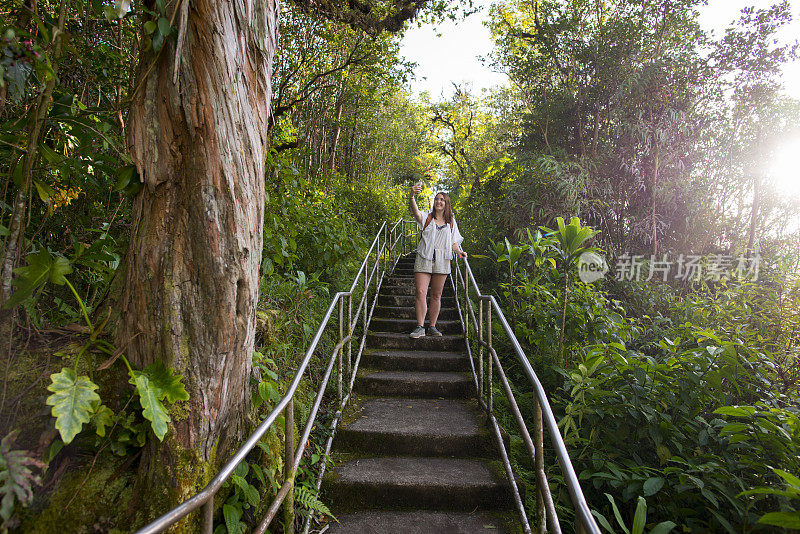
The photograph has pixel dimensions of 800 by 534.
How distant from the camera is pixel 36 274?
50.1 inches

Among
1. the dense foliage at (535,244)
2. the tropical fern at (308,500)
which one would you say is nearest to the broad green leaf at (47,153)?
the dense foliage at (535,244)

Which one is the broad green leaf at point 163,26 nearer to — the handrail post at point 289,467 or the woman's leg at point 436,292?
the handrail post at point 289,467

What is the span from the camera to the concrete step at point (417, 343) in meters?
4.30

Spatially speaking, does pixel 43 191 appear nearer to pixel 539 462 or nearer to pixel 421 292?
pixel 539 462

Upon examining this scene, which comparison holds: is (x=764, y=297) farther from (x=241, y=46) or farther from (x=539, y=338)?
(x=241, y=46)

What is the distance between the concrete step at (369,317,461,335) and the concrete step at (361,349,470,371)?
2.54 ft

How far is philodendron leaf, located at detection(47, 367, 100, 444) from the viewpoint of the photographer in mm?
1142

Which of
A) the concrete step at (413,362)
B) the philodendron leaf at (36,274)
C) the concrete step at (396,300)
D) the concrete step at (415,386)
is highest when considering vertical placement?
the philodendron leaf at (36,274)

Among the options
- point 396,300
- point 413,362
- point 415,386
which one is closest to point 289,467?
point 415,386

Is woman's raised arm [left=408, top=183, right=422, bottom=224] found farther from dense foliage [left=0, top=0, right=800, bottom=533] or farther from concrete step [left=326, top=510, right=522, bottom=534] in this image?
concrete step [left=326, top=510, right=522, bottom=534]

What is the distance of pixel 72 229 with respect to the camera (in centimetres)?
237

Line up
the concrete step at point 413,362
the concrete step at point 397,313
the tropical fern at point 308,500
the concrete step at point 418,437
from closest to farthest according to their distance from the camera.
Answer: the tropical fern at point 308,500 → the concrete step at point 418,437 → the concrete step at point 413,362 → the concrete step at point 397,313

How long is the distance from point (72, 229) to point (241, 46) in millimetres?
1622

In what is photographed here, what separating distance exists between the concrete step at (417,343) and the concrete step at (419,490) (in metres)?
1.83
